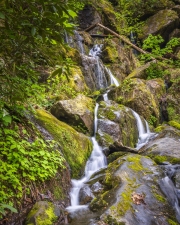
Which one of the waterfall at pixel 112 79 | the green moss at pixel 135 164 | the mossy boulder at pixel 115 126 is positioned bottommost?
the green moss at pixel 135 164

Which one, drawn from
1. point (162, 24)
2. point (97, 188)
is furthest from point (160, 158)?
point (162, 24)

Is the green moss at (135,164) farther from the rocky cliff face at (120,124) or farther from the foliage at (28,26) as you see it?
the foliage at (28,26)

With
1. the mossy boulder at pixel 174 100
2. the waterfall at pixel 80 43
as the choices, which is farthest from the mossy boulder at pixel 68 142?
the waterfall at pixel 80 43

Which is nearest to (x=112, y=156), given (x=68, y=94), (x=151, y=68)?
(x=68, y=94)

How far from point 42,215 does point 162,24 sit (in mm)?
18480

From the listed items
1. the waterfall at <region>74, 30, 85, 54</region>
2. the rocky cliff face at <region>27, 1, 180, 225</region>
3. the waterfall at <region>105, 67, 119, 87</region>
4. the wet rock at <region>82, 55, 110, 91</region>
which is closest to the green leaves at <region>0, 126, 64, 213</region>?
the rocky cliff face at <region>27, 1, 180, 225</region>

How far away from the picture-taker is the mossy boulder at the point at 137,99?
10234mm

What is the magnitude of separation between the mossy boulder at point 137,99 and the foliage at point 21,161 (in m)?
6.71

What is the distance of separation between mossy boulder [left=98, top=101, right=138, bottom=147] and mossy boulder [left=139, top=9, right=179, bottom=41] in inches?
465

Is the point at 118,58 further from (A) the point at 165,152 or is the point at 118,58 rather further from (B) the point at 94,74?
(A) the point at 165,152

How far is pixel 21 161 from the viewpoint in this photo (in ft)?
10.8

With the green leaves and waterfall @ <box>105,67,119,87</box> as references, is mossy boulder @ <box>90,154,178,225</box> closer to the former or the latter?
the green leaves

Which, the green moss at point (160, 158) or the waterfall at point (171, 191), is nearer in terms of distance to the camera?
the waterfall at point (171, 191)

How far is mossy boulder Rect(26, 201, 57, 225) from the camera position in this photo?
299 cm
